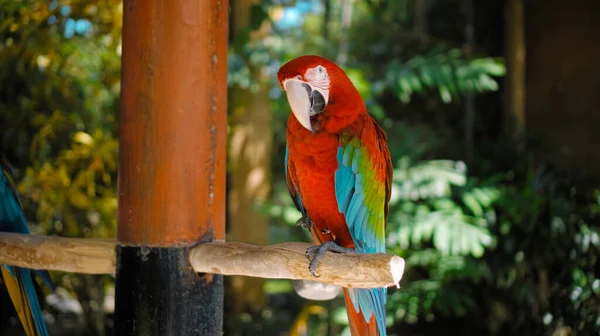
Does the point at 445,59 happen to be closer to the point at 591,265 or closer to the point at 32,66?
the point at 591,265

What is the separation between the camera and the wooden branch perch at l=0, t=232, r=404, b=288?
896 millimetres

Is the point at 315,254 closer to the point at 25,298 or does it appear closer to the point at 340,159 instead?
the point at 340,159

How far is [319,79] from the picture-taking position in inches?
44.1

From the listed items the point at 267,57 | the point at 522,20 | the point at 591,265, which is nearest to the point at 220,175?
the point at 267,57

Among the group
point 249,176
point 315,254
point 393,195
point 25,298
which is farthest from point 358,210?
point 249,176

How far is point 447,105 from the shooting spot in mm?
3385

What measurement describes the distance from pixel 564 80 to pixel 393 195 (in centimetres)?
128

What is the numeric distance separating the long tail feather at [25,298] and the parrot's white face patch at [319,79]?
3.01 feet

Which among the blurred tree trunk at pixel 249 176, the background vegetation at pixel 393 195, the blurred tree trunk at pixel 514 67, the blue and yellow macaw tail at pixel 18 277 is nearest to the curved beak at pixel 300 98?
the blue and yellow macaw tail at pixel 18 277

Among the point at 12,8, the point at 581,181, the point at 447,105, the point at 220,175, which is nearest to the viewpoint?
the point at 220,175

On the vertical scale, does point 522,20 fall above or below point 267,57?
above

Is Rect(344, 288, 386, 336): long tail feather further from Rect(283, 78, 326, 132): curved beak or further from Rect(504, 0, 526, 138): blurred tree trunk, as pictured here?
Rect(504, 0, 526, 138): blurred tree trunk

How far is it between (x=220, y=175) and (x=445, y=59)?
4.89ft

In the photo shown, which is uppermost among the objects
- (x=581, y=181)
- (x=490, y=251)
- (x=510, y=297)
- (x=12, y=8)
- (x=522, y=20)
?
(x=522, y=20)
